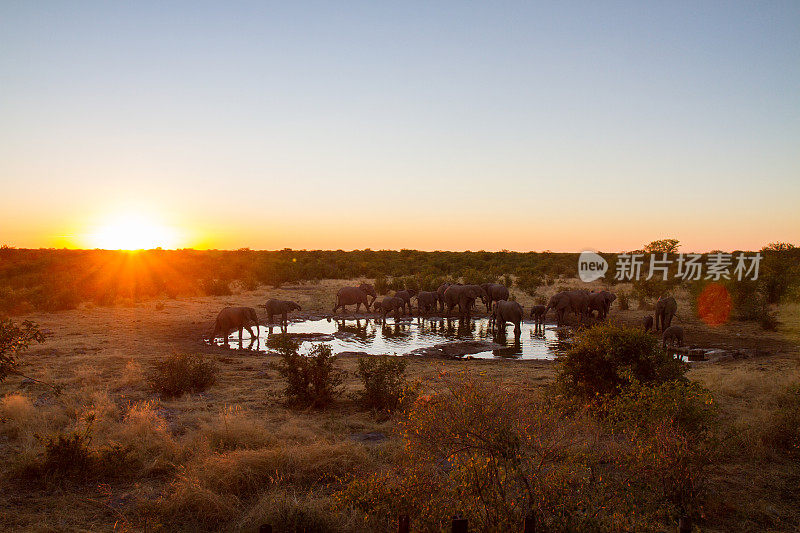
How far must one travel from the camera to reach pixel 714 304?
2442 cm

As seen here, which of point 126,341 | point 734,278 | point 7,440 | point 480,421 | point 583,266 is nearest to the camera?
point 480,421

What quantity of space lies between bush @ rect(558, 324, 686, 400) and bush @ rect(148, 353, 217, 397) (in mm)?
8168

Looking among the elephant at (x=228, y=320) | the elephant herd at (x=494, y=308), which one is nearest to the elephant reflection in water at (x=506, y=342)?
the elephant herd at (x=494, y=308)

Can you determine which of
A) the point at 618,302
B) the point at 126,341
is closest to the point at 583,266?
the point at 618,302

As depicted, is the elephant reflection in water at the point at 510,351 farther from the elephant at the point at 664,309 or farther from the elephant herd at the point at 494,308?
the elephant at the point at 664,309

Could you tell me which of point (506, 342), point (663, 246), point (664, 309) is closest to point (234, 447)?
point (506, 342)

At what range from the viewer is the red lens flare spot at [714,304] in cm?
2353

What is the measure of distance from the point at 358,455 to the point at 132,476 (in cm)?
319

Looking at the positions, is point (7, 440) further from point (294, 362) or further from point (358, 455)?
point (358, 455)

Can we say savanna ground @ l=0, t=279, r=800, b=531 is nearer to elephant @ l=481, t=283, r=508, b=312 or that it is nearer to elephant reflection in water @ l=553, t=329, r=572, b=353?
elephant reflection in water @ l=553, t=329, r=572, b=353

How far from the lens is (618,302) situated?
28375mm

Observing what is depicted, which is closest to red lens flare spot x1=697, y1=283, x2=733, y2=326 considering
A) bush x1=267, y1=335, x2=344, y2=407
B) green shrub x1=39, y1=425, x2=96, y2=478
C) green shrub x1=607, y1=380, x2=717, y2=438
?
green shrub x1=607, y1=380, x2=717, y2=438

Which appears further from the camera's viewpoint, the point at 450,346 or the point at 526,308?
the point at 526,308

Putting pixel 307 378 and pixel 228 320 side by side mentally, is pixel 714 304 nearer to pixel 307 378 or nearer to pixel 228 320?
pixel 307 378
